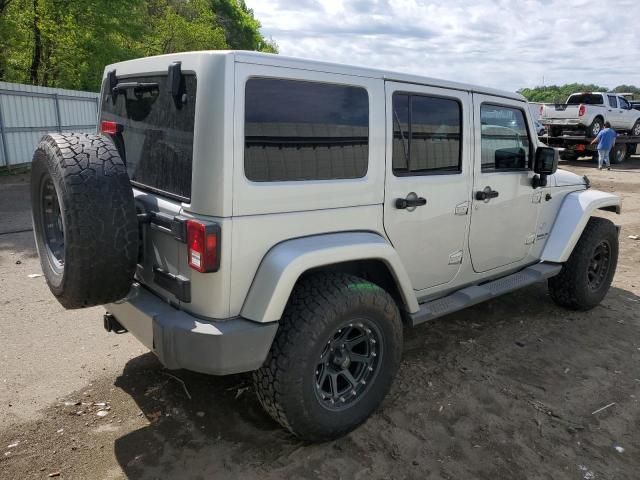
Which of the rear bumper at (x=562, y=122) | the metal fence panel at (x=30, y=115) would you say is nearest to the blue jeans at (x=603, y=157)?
the rear bumper at (x=562, y=122)

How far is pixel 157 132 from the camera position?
281 cm

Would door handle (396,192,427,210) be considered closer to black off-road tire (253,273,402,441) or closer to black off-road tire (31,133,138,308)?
black off-road tire (253,273,402,441)

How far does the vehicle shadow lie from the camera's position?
273 cm

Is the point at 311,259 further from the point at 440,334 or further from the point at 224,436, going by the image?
the point at 440,334

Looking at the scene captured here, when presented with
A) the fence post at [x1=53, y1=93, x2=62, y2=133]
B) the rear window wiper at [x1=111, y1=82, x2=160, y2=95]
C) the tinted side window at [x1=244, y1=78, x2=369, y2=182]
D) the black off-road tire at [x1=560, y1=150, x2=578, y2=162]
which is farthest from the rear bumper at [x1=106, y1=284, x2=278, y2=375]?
the black off-road tire at [x1=560, y1=150, x2=578, y2=162]

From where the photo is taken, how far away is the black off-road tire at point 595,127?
1939 cm

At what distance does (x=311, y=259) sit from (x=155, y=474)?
135 centimetres

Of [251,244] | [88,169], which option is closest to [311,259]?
[251,244]

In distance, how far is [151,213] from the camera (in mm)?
2742

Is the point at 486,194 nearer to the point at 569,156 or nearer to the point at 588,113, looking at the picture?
the point at 588,113

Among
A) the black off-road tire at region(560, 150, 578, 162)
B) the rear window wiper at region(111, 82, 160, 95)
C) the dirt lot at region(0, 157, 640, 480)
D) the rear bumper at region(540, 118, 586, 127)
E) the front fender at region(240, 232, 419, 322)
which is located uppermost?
the rear bumper at region(540, 118, 586, 127)

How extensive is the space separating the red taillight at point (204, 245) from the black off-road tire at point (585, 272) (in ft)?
11.8

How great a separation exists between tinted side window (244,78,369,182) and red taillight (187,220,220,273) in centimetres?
34

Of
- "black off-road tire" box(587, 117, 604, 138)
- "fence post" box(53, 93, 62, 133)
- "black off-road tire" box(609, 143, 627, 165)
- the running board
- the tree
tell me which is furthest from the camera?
the tree
